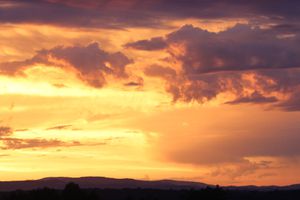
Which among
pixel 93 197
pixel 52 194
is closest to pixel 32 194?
pixel 52 194

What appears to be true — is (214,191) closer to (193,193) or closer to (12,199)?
(193,193)

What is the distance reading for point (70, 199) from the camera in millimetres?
147625

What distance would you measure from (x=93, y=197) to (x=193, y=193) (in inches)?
762

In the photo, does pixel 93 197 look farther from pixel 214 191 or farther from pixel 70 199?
pixel 214 191

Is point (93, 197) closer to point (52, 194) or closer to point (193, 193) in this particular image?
point (52, 194)

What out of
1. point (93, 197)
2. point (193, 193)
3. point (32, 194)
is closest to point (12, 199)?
point (32, 194)

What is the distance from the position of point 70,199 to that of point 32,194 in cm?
874

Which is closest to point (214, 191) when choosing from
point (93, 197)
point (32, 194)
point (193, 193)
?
point (193, 193)

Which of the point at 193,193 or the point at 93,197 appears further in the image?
the point at 193,193

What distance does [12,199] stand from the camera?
15138 cm

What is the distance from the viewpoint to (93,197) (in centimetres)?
14612

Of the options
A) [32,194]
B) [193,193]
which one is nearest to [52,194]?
[32,194]

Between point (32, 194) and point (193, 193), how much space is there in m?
26.7

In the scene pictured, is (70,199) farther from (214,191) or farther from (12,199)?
(214,191)
